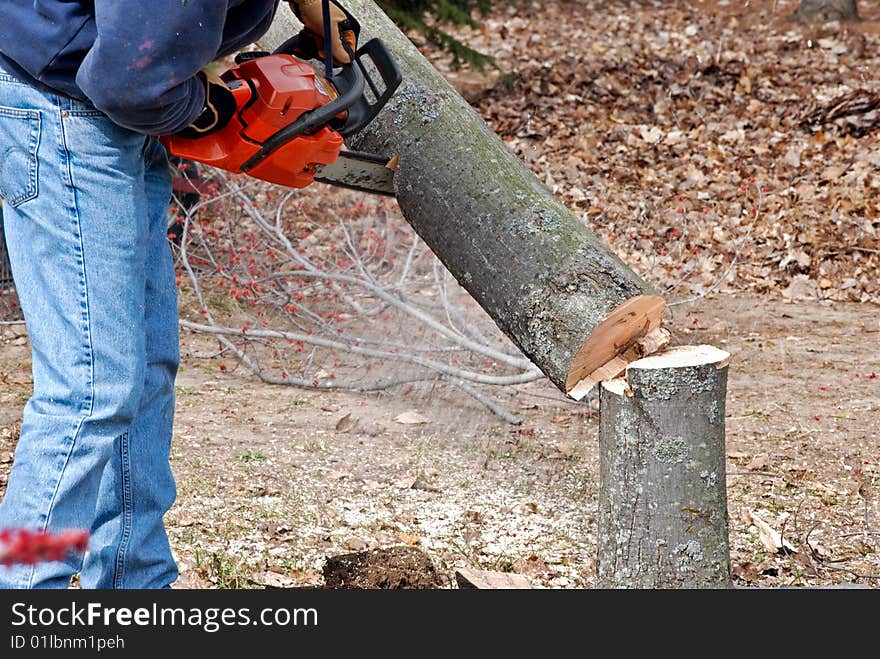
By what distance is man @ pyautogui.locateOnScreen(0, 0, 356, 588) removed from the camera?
1.90 m

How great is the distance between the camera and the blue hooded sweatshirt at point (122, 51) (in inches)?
70.4

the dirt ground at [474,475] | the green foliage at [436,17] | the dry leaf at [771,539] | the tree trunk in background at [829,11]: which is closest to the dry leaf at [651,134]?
the green foliage at [436,17]

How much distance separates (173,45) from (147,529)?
1179mm

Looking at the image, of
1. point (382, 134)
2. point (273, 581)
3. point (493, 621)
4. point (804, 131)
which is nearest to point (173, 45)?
point (382, 134)

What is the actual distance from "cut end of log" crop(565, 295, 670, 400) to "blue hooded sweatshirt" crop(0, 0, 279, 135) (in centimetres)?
111

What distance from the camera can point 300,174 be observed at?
230cm

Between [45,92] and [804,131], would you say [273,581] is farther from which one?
[804,131]

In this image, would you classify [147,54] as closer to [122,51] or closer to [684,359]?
[122,51]

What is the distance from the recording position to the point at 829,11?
10.9m

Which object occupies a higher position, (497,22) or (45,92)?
(45,92)

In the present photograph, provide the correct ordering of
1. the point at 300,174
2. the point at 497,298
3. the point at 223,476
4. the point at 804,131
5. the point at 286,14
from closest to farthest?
the point at 300,174 < the point at 497,298 < the point at 286,14 < the point at 223,476 < the point at 804,131

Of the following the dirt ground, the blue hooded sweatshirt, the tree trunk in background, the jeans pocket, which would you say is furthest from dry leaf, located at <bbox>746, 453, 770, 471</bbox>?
the tree trunk in background

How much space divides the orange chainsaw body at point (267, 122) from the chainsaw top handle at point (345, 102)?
2 centimetres

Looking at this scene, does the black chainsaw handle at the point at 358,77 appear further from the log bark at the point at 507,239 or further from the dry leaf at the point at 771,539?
the dry leaf at the point at 771,539
